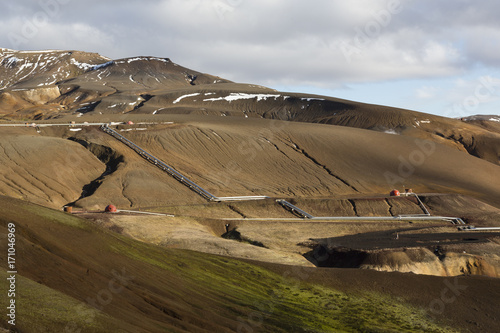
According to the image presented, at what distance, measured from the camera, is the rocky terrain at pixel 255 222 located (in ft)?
79.4

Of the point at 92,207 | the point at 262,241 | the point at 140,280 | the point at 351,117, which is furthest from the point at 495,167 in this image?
the point at 140,280

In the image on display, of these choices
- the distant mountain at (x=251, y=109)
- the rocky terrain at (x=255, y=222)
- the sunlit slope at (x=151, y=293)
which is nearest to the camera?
the sunlit slope at (x=151, y=293)

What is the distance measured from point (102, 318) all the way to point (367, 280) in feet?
64.4

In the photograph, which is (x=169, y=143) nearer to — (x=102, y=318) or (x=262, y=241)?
(x=262, y=241)

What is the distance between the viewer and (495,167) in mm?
96375

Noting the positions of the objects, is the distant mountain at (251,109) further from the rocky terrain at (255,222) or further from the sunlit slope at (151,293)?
the sunlit slope at (151,293)

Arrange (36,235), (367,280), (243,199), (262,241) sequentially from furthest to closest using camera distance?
(243,199) < (262,241) < (367,280) < (36,235)

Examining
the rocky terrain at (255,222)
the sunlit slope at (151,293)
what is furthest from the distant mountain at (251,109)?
the sunlit slope at (151,293)

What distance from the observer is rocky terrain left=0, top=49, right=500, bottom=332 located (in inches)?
952

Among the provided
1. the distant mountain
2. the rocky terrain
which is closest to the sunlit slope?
the rocky terrain

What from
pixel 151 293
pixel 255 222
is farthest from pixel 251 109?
pixel 151 293

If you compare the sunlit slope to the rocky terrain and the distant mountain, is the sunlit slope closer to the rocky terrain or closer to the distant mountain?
the rocky terrain

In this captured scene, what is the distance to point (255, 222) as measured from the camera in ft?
182

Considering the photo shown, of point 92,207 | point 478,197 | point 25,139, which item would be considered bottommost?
point 92,207
